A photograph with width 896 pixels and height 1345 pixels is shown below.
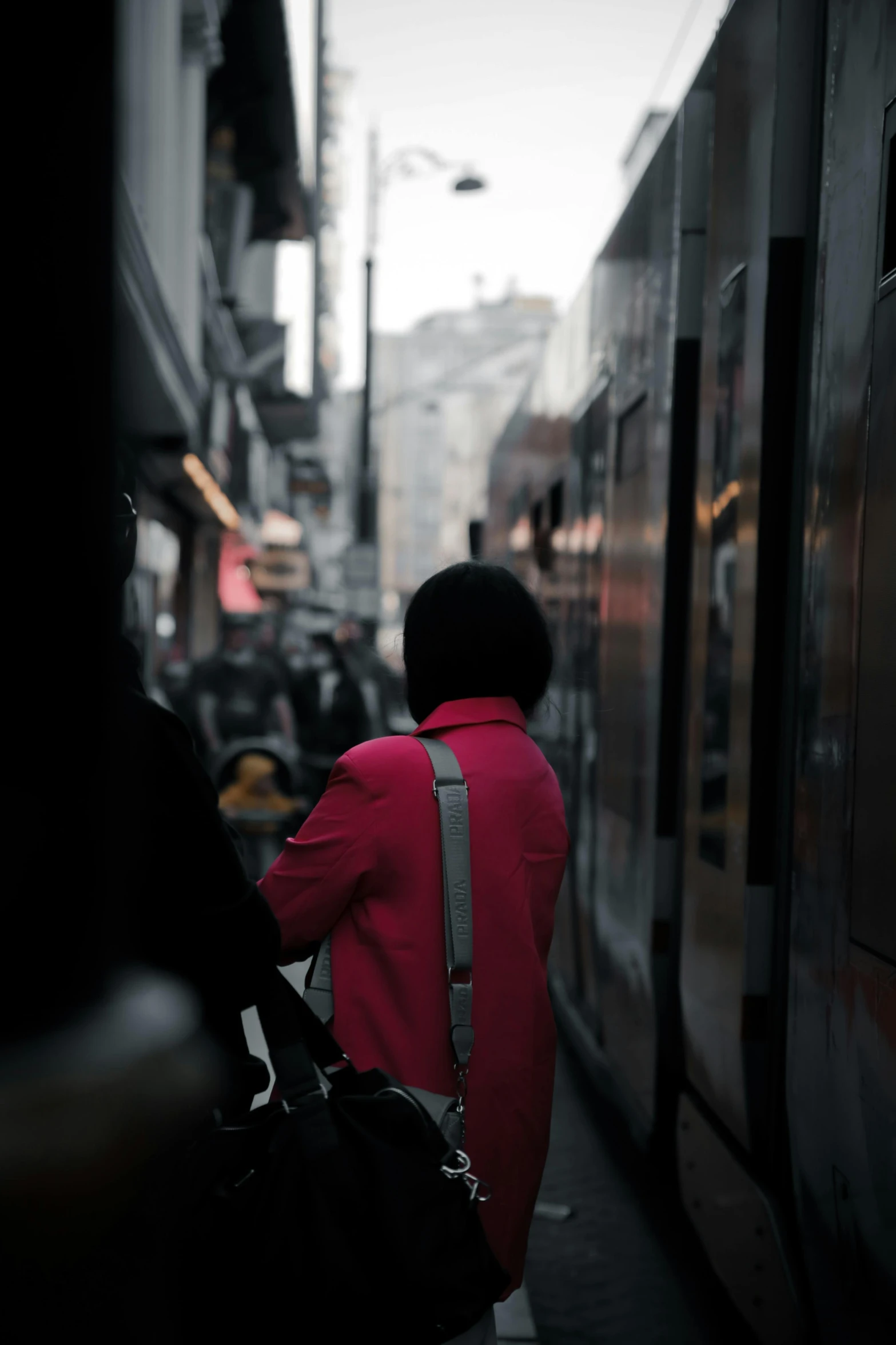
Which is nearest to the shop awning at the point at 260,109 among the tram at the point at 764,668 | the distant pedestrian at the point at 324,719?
the distant pedestrian at the point at 324,719

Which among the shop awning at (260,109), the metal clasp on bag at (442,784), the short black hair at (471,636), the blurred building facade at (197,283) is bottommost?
the metal clasp on bag at (442,784)

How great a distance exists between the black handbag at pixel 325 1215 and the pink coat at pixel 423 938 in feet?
1.12

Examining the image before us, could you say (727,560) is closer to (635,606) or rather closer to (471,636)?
(635,606)

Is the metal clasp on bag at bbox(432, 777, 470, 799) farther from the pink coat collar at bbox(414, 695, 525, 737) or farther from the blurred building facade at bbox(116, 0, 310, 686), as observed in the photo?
the blurred building facade at bbox(116, 0, 310, 686)

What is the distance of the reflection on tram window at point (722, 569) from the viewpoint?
10.4ft

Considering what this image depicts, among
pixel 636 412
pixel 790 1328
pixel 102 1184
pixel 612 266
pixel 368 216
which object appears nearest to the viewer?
pixel 102 1184

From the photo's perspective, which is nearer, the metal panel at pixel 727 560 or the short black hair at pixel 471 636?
the short black hair at pixel 471 636

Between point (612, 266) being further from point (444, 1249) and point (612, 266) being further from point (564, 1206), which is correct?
point (444, 1249)

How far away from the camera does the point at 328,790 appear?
2.16 meters

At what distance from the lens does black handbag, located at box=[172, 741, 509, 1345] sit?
1.59 meters

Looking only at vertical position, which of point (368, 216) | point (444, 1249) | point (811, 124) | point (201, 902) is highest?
point (368, 216)

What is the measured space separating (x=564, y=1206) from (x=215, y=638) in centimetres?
1932

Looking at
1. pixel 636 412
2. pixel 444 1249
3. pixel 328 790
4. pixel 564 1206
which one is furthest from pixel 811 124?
pixel 564 1206

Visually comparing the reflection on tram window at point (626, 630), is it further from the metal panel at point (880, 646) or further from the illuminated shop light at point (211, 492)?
the illuminated shop light at point (211, 492)
